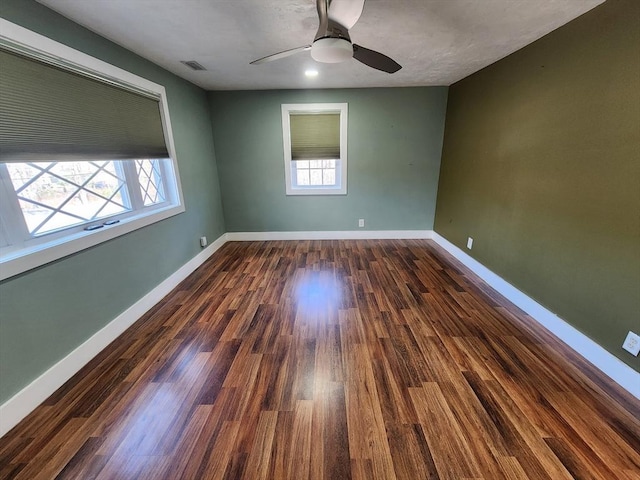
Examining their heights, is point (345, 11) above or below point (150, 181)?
above

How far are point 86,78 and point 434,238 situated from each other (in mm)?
4467

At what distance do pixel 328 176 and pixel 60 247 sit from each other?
343cm

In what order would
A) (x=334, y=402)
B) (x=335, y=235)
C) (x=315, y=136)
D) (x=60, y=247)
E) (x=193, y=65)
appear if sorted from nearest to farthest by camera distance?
(x=334, y=402) → (x=60, y=247) → (x=193, y=65) → (x=315, y=136) → (x=335, y=235)

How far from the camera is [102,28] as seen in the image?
191cm

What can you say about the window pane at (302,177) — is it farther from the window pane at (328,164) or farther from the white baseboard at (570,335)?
the white baseboard at (570,335)

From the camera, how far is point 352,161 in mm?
4168

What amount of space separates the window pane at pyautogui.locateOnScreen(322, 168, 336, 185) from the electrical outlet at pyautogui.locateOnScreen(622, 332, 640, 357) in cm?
360

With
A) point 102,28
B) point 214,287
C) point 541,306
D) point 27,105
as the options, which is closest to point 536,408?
point 541,306

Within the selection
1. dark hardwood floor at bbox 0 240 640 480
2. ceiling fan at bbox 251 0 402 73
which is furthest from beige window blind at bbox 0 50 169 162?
ceiling fan at bbox 251 0 402 73

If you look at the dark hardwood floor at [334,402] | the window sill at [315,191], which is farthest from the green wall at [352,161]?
the dark hardwood floor at [334,402]

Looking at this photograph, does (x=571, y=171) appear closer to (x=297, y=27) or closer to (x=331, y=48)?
(x=331, y=48)

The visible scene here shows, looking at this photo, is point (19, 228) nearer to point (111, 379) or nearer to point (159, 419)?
point (111, 379)

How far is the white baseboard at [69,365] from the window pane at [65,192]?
83 cm

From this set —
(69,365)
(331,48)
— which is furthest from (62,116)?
(331,48)
